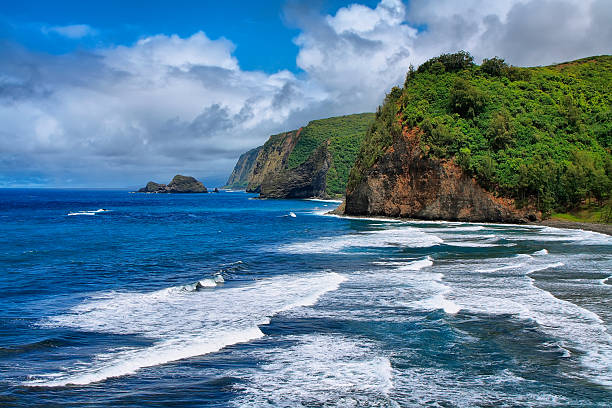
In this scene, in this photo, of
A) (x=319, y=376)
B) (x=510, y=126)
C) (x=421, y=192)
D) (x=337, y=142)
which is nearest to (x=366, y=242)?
(x=421, y=192)

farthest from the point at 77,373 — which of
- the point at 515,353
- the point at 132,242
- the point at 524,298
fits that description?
the point at 132,242

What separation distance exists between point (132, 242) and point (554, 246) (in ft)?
104

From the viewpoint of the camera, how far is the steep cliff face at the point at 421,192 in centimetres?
5193

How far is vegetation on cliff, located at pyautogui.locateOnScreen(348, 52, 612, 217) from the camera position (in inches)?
1976

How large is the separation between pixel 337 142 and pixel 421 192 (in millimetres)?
94620

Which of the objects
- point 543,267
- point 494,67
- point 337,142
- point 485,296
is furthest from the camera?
point 337,142

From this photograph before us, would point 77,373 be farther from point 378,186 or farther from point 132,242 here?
point 378,186

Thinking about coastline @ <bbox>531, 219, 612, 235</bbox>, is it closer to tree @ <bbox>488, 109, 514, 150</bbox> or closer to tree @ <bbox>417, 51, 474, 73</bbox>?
tree @ <bbox>488, 109, 514, 150</bbox>

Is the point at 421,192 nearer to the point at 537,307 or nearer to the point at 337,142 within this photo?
the point at 537,307

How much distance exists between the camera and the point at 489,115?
197 ft

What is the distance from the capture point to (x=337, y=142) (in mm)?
149500

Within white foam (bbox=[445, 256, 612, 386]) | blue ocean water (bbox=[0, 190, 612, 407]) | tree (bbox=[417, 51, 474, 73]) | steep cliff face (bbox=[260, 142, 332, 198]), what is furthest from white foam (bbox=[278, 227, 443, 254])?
steep cliff face (bbox=[260, 142, 332, 198])

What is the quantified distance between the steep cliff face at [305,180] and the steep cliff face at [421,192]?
6880cm

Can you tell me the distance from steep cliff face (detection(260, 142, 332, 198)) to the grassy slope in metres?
4.01
